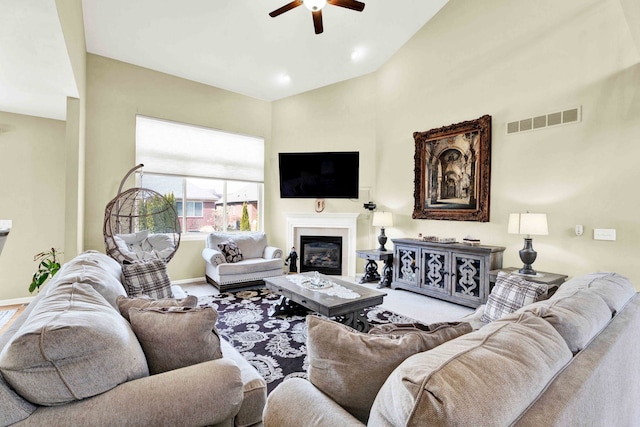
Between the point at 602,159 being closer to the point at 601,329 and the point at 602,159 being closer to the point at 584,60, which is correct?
the point at 584,60

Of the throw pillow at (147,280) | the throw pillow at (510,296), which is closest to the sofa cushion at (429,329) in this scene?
the throw pillow at (510,296)

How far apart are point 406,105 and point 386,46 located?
102 centimetres

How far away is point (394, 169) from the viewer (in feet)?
17.6

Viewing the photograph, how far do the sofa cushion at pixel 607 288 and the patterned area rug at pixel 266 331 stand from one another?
1.80 m

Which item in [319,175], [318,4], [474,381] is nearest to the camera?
[474,381]

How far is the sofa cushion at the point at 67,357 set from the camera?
0.87 metres

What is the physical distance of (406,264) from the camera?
4.76 metres

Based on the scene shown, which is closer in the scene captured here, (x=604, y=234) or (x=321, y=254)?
(x=604, y=234)

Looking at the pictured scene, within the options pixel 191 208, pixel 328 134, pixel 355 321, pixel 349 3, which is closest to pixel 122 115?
pixel 191 208

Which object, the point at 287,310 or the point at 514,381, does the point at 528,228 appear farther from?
the point at 514,381

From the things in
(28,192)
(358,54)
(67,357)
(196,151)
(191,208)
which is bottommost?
(67,357)

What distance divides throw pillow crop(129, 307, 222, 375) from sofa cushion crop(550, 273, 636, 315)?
5.32 feet

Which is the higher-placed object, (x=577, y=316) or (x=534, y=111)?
(x=534, y=111)

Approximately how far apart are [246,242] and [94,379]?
4.35 m
